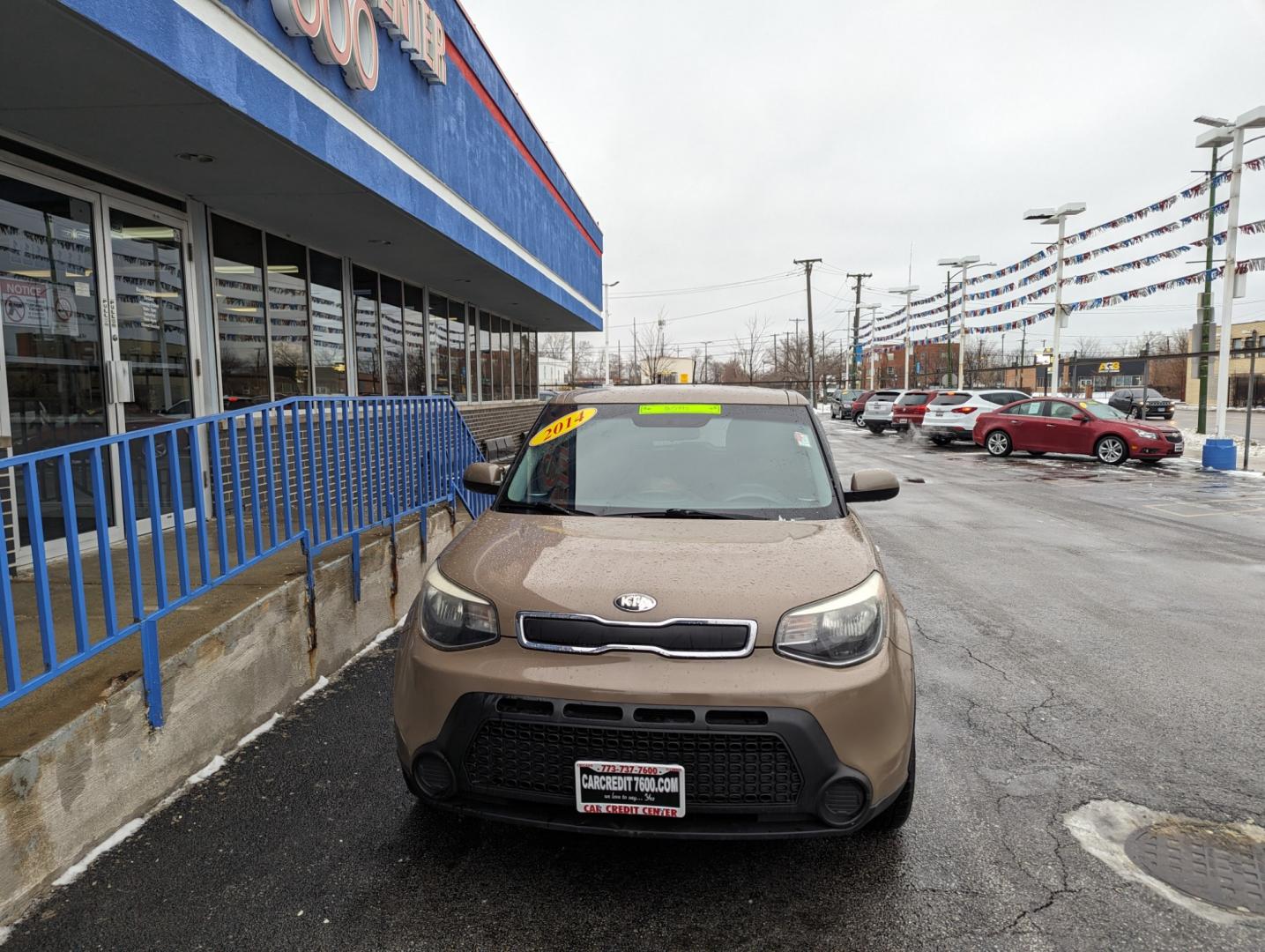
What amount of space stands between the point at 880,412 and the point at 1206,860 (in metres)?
30.4

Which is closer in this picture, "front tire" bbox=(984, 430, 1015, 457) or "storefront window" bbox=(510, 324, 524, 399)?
"front tire" bbox=(984, 430, 1015, 457)

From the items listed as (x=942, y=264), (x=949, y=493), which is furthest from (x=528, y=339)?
(x=942, y=264)

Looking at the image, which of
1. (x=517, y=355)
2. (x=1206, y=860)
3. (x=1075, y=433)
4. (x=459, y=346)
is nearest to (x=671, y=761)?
(x=1206, y=860)

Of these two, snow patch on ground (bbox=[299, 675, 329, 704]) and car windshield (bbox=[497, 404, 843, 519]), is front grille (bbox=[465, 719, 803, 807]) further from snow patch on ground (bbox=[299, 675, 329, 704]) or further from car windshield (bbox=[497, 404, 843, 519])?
snow patch on ground (bbox=[299, 675, 329, 704])

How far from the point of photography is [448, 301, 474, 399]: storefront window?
612 inches

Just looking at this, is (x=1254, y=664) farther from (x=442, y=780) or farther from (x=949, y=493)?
(x=949, y=493)

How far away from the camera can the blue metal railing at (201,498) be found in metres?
2.79

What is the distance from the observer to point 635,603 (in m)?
2.62

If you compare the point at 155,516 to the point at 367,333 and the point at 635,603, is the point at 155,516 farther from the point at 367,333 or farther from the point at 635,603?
the point at 367,333

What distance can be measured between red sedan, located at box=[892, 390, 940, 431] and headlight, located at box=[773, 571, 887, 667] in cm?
2909

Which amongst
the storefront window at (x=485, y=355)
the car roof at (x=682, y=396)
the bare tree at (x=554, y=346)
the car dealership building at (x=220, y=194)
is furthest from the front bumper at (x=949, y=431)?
the bare tree at (x=554, y=346)

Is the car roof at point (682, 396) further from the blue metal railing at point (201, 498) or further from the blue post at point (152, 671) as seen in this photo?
the blue post at point (152, 671)

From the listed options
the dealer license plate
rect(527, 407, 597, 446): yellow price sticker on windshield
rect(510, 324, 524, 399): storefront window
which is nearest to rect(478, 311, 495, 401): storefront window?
rect(510, 324, 524, 399): storefront window

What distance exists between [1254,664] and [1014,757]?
2.51m
